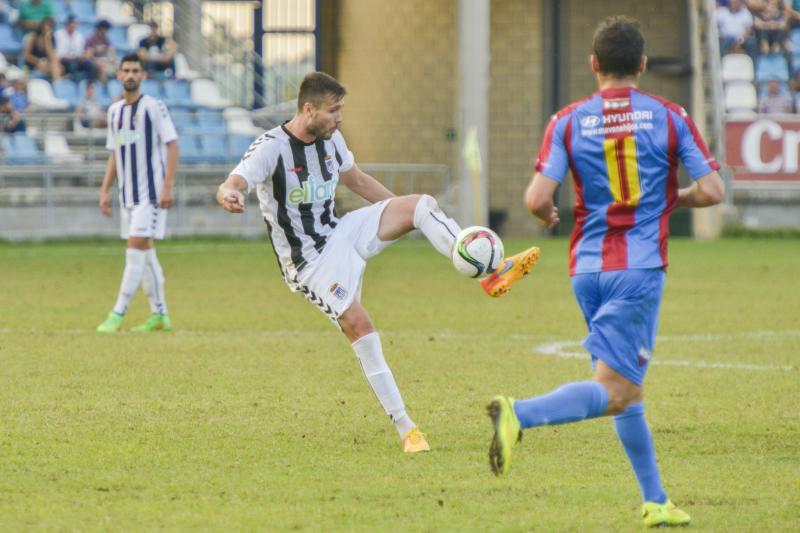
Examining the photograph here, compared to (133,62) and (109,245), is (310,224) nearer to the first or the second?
(133,62)

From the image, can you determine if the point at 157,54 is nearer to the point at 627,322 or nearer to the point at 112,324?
the point at 112,324

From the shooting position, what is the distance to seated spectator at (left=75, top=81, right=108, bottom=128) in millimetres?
23766

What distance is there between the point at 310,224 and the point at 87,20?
1957 centimetres

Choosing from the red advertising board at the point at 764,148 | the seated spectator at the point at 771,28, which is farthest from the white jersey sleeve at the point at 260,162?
the seated spectator at the point at 771,28

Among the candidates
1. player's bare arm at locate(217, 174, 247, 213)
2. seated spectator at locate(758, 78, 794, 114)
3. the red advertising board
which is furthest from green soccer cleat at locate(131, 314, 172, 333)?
seated spectator at locate(758, 78, 794, 114)

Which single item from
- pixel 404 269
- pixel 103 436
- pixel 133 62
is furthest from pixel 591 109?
pixel 404 269

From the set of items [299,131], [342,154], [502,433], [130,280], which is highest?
[299,131]

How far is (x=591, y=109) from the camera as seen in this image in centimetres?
526

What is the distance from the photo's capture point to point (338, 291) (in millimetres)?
6969

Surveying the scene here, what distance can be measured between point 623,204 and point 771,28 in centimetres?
2413

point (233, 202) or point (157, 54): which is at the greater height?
point (157, 54)

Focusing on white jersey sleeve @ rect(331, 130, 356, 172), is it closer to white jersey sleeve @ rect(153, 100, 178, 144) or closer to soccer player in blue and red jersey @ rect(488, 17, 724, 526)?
soccer player in blue and red jersey @ rect(488, 17, 724, 526)

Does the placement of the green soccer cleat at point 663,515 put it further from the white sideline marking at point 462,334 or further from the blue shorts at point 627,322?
the white sideline marking at point 462,334

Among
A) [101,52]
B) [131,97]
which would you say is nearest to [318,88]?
[131,97]
